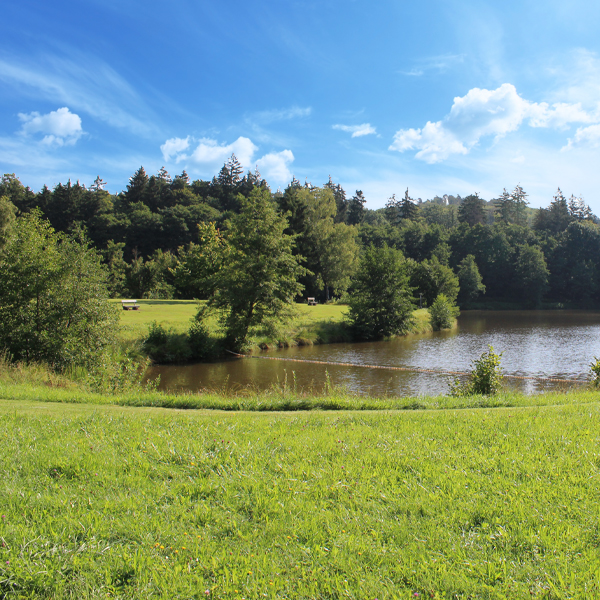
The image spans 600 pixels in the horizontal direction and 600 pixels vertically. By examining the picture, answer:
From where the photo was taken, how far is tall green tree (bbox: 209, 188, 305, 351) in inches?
Result: 1120

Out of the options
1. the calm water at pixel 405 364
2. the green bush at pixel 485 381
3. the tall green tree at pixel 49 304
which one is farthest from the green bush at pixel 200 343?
the green bush at pixel 485 381

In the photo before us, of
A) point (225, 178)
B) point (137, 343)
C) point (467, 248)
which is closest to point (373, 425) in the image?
point (137, 343)

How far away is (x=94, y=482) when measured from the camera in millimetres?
4348

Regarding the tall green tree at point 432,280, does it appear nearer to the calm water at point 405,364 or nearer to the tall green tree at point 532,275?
the calm water at point 405,364

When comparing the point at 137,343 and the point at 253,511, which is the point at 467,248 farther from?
the point at 253,511

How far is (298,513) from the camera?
382 centimetres

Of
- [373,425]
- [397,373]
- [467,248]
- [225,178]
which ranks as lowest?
[397,373]

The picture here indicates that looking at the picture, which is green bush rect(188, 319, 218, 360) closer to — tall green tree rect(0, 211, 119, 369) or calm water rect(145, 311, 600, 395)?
calm water rect(145, 311, 600, 395)

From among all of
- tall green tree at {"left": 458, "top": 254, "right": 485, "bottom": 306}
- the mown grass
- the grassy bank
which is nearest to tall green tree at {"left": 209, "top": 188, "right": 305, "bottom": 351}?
the grassy bank

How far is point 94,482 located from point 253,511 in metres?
1.67

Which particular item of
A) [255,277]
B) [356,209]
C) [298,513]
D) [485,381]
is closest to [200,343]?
[255,277]

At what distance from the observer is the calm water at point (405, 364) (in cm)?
1925

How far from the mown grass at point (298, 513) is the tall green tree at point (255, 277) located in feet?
73.4

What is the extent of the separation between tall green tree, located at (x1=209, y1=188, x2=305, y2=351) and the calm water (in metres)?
2.42
